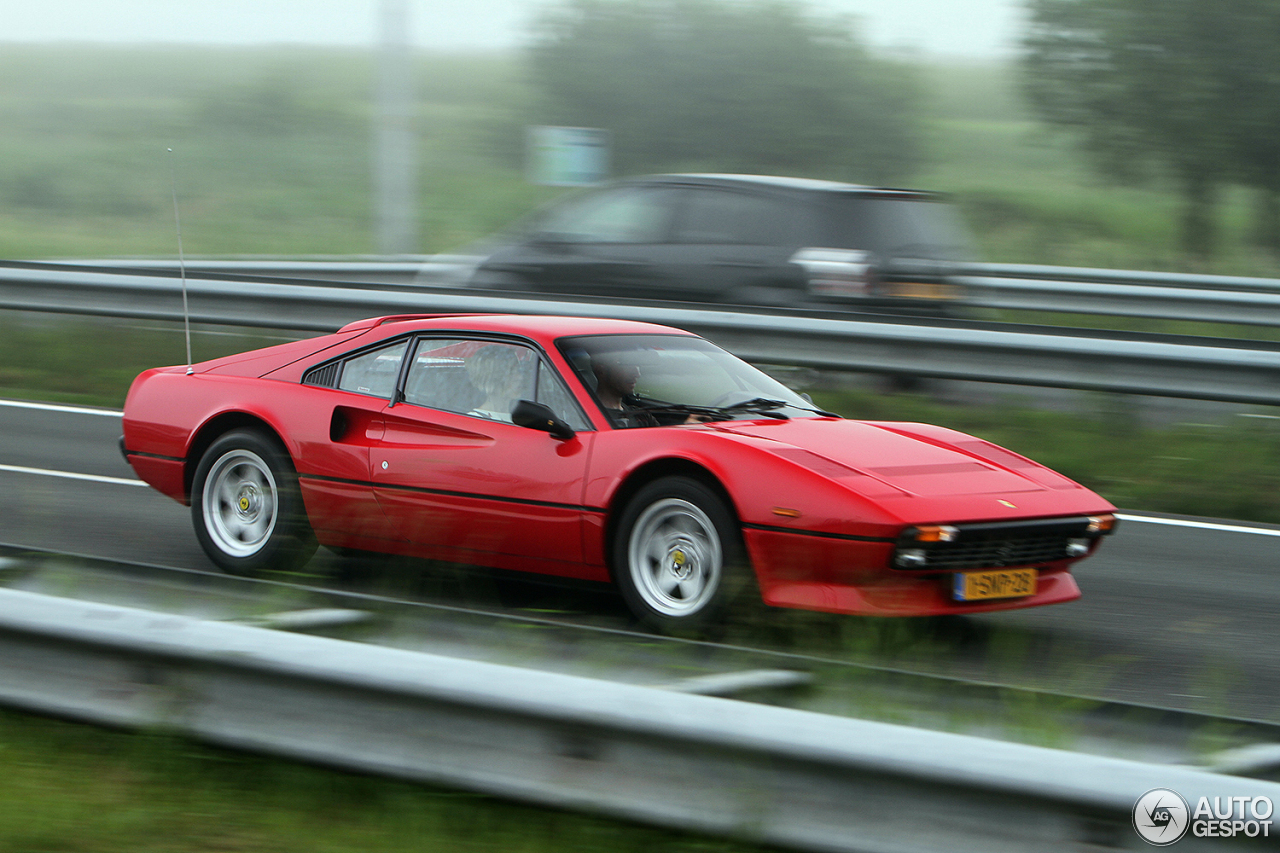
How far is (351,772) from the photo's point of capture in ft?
12.0

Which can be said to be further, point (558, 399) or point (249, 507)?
point (249, 507)

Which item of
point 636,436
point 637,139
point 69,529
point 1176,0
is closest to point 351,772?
point 636,436

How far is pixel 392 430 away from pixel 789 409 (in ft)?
5.55

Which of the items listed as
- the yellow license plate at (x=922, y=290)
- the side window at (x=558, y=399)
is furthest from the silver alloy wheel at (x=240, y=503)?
the yellow license plate at (x=922, y=290)

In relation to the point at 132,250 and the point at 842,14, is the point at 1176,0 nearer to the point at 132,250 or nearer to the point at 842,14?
the point at 842,14

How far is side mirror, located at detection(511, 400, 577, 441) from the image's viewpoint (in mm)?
5699

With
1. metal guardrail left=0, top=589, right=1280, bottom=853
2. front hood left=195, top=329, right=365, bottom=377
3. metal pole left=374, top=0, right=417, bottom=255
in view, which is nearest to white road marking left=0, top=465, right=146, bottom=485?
front hood left=195, top=329, right=365, bottom=377

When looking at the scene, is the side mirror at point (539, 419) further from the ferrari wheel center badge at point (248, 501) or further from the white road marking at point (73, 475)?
the white road marking at point (73, 475)

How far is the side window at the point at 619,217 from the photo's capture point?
12.4 meters

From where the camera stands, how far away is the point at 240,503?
6.54m

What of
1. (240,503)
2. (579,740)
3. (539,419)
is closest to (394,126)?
(240,503)

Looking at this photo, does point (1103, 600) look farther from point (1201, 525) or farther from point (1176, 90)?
point (1176, 90)

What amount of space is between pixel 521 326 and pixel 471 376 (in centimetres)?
30

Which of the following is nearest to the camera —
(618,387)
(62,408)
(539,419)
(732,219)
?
(539,419)
